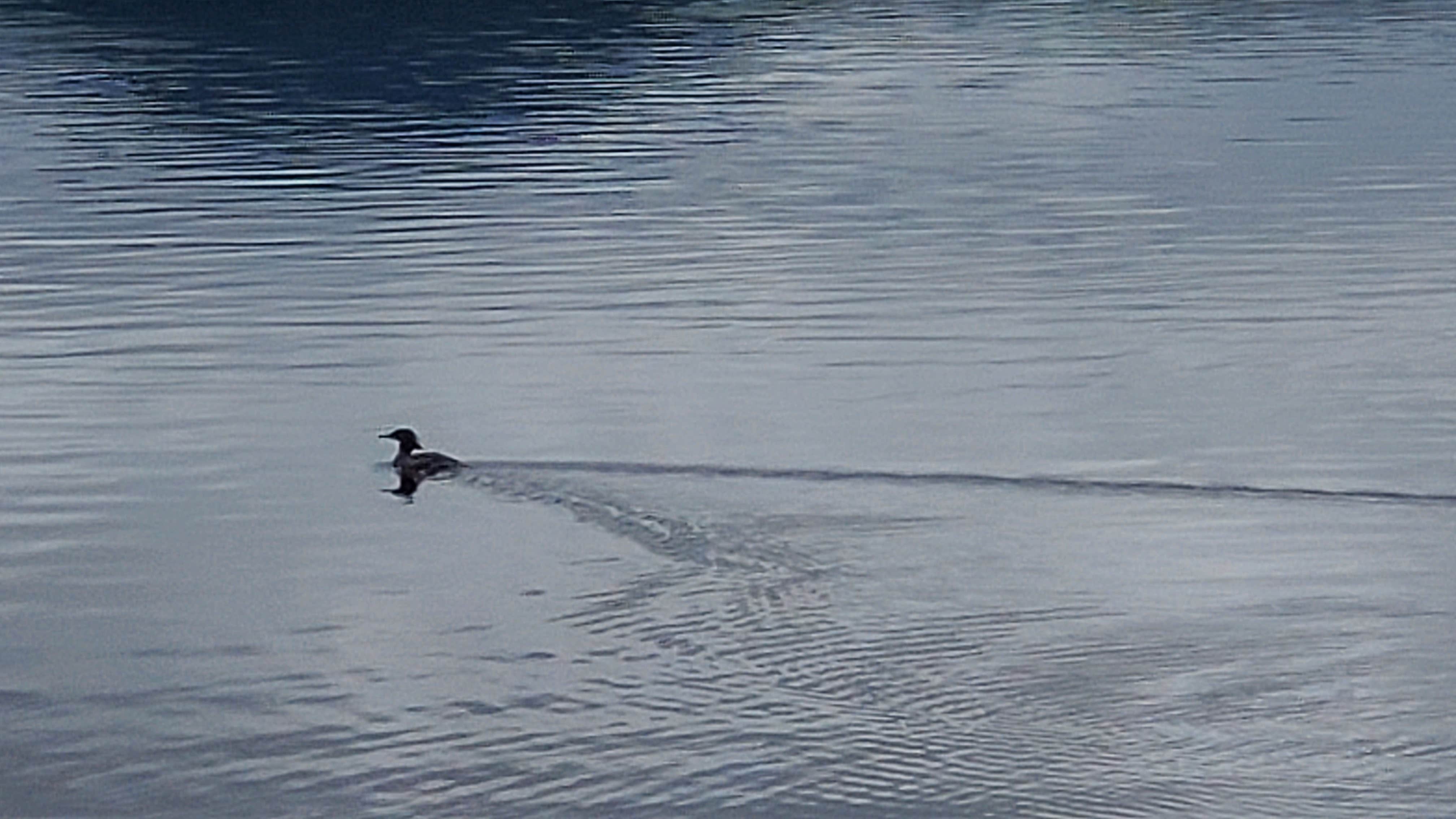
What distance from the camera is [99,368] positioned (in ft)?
75.1

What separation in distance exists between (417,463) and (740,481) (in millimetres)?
2098

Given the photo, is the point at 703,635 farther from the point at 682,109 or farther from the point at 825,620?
the point at 682,109

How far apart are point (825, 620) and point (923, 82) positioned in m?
33.4

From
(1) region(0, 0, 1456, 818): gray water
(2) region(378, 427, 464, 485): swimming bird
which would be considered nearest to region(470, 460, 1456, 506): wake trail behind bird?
(1) region(0, 0, 1456, 818): gray water

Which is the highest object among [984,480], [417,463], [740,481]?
[417,463]

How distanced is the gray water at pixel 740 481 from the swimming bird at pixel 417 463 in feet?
0.40

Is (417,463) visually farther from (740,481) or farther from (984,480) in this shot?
(984,480)

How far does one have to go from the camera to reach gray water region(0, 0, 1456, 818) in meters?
13.7

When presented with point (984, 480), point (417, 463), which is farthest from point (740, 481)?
point (417, 463)

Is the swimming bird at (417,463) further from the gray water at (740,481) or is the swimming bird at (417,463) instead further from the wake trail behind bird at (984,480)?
the wake trail behind bird at (984,480)

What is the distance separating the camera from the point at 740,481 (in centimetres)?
1842

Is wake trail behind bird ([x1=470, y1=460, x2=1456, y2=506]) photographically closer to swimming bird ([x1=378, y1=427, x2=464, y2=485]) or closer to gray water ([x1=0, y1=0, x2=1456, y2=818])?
gray water ([x1=0, y1=0, x2=1456, y2=818])

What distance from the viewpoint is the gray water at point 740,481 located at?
1367 centimetres

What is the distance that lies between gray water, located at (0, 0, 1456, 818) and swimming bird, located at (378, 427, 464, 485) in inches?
4.9
